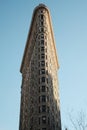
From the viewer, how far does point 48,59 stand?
313 feet

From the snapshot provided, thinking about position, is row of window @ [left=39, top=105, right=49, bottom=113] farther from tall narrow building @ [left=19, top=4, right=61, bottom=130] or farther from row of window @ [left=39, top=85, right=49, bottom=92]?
row of window @ [left=39, top=85, right=49, bottom=92]

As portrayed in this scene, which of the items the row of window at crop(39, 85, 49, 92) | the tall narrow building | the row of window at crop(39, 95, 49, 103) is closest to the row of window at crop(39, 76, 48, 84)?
the tall narrow building

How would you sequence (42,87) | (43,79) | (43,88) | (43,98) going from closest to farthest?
(43,98) → (43,88) → (42,87) → (43,79)

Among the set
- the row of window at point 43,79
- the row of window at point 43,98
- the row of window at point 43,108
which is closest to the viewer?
the row of window at point 43,108

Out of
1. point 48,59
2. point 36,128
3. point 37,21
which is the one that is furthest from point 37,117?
point 37,21

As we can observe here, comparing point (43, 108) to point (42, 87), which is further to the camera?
point (42, 87)

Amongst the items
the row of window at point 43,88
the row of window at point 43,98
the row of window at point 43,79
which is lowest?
the row of window at point 43,98

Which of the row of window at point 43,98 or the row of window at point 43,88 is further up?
the row of window at point 43,88

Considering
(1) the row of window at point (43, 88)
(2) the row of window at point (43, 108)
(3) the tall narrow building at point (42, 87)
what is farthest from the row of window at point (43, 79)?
(2) the row of window at point (43, 108)

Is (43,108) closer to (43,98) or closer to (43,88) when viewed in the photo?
(43,98)

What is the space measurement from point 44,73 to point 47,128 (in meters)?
22.1

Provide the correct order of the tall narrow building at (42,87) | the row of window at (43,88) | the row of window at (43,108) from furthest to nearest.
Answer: the row of window at (43,88) < the tall narrow building at (42,87) < the row of window at (43,108)

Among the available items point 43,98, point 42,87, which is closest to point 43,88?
point 42,87

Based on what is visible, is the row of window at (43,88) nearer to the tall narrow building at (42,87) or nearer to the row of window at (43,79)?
the tall narrow building at (42,87)
